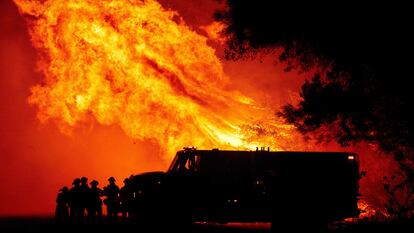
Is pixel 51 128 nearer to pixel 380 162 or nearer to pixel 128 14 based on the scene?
pixel 128 14

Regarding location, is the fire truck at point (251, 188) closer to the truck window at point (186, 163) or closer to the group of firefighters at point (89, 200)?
the truck window at point (186, 163)

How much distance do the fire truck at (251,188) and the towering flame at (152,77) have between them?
7.78 meters

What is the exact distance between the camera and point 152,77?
26.1 m

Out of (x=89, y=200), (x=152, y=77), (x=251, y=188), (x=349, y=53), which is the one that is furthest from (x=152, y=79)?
(x=349, y=53)

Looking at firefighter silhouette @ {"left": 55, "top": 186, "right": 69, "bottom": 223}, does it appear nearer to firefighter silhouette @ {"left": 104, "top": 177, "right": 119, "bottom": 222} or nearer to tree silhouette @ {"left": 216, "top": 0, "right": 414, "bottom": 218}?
firefighter silhouette @ {"left": 104, "top": 177, "right": 119, "bottom": 222}

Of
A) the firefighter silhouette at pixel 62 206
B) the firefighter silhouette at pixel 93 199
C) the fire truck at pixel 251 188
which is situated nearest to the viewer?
the fire truck at pixel 251 188

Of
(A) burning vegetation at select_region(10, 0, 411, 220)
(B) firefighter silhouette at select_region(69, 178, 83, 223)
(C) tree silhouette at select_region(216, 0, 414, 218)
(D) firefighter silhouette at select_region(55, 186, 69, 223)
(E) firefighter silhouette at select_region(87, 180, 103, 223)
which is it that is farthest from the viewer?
(A) burning vegetation at select_region(10, 0, 411, 220)

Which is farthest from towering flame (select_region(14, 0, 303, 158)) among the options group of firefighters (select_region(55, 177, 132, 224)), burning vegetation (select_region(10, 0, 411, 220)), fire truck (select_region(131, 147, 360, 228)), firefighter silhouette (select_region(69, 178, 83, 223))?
firefighter silhouette (select_region(69, 178, 83, 223))

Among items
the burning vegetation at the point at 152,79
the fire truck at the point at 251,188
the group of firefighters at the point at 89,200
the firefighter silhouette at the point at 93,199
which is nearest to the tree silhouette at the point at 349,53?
the fire truck at the point at 251,188

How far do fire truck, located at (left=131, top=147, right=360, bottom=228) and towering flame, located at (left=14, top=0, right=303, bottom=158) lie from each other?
306 inches

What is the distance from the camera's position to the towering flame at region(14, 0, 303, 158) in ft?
82.0

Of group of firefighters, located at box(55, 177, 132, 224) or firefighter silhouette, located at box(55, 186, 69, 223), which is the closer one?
group of firefighters, located at box(55, 177, 132, 224)

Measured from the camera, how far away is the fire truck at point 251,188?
630 inches

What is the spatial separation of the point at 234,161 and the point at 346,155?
3446 millimetres
